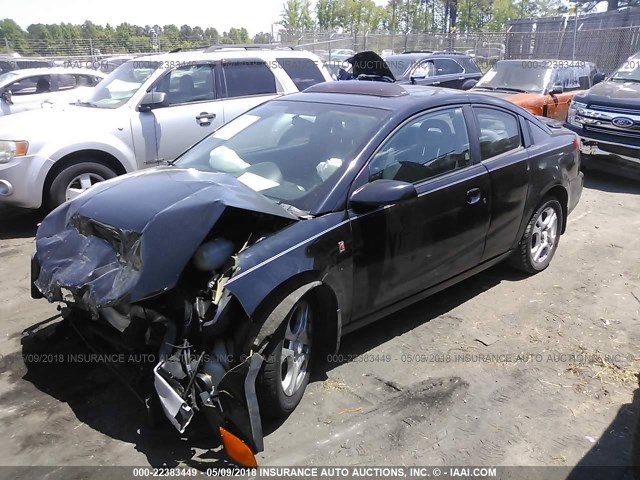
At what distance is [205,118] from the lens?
7145 mm

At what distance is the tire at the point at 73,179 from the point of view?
20.2 feet

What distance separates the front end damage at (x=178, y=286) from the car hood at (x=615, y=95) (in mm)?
7324

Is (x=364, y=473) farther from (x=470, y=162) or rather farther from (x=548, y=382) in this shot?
(x=470, y=162)

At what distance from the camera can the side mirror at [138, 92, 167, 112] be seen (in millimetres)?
6707

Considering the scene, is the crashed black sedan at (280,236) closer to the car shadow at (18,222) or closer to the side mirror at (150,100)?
the side mirror at (150,100)

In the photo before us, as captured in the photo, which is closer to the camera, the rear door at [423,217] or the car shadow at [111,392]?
the car shadow at [111,392]

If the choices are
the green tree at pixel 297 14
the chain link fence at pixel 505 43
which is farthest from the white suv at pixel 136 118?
the green tree at pixel 297 14

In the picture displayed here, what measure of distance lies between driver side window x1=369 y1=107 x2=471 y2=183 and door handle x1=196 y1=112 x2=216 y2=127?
154 inches

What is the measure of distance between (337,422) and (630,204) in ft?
20.7

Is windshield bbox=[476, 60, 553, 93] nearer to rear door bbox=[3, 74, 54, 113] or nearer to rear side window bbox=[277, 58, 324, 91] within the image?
rear side window bbox=[277, 58, 324, 91]

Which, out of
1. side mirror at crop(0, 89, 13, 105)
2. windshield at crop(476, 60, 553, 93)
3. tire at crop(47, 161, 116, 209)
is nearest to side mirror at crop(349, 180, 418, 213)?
tire at crop(47, 161, 116, 209)

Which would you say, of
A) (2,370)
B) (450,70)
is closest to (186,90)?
(2,370)

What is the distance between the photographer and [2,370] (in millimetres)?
3514

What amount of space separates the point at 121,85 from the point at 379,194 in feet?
17.3
